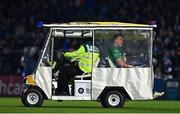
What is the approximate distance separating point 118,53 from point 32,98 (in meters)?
2.82

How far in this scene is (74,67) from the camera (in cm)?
2319

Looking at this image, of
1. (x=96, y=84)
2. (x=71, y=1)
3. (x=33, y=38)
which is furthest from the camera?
(x=71, y=1)

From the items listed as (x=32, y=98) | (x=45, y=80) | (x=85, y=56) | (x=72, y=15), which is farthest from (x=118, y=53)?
(x=72, y=15)

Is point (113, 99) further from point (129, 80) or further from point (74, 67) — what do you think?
point (74, 67)

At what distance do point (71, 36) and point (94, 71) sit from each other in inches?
49.7

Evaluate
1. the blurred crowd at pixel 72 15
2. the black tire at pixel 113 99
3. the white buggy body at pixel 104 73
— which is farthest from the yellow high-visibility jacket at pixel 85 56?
the blurred crowd at pixel 72 15

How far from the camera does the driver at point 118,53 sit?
76.6 ft

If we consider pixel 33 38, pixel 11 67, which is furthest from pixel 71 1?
pixel 11 67

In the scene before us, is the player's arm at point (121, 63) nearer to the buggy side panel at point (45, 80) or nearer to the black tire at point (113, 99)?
the black tire at point (113, 99)

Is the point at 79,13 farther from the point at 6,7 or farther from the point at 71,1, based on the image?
the point at 6,7

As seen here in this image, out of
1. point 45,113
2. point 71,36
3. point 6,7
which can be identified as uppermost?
point 6,7

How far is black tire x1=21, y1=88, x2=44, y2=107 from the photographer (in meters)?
23.2

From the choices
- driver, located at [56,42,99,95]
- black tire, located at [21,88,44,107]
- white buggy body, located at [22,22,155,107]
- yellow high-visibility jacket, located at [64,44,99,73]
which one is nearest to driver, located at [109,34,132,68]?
white buggy body, located at [22,22,155,107]

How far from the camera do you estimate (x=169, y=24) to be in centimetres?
4147
